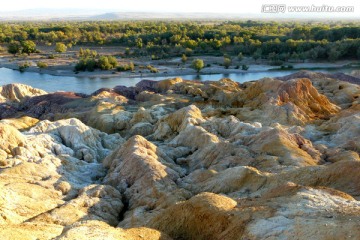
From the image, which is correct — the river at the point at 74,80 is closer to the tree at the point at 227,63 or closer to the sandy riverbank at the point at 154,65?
the sandy riverbank at the point at 154,65

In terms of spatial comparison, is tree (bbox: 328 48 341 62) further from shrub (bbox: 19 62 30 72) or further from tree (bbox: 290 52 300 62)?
shrub (bbox: 19 62 30 72)

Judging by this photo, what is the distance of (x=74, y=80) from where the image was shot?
67188 millimetres

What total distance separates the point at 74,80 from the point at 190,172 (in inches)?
1987

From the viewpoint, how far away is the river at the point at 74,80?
61422mm

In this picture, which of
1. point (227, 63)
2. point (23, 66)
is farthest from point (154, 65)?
point (23, 66)

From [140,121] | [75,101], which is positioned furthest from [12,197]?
[75,101]

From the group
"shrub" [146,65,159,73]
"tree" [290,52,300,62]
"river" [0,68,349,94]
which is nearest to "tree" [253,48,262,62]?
"tree" [290,52,300,62]

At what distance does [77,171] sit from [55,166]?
3.44 feet

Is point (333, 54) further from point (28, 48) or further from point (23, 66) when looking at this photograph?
point (28, 48)

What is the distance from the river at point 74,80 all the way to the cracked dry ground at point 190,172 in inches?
1106

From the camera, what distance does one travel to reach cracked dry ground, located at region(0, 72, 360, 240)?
38.5 ft

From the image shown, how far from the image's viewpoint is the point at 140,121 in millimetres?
29250

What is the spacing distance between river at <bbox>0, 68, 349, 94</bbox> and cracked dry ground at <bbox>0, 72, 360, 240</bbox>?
2808 cm

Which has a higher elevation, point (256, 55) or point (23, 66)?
point (23, 66)
